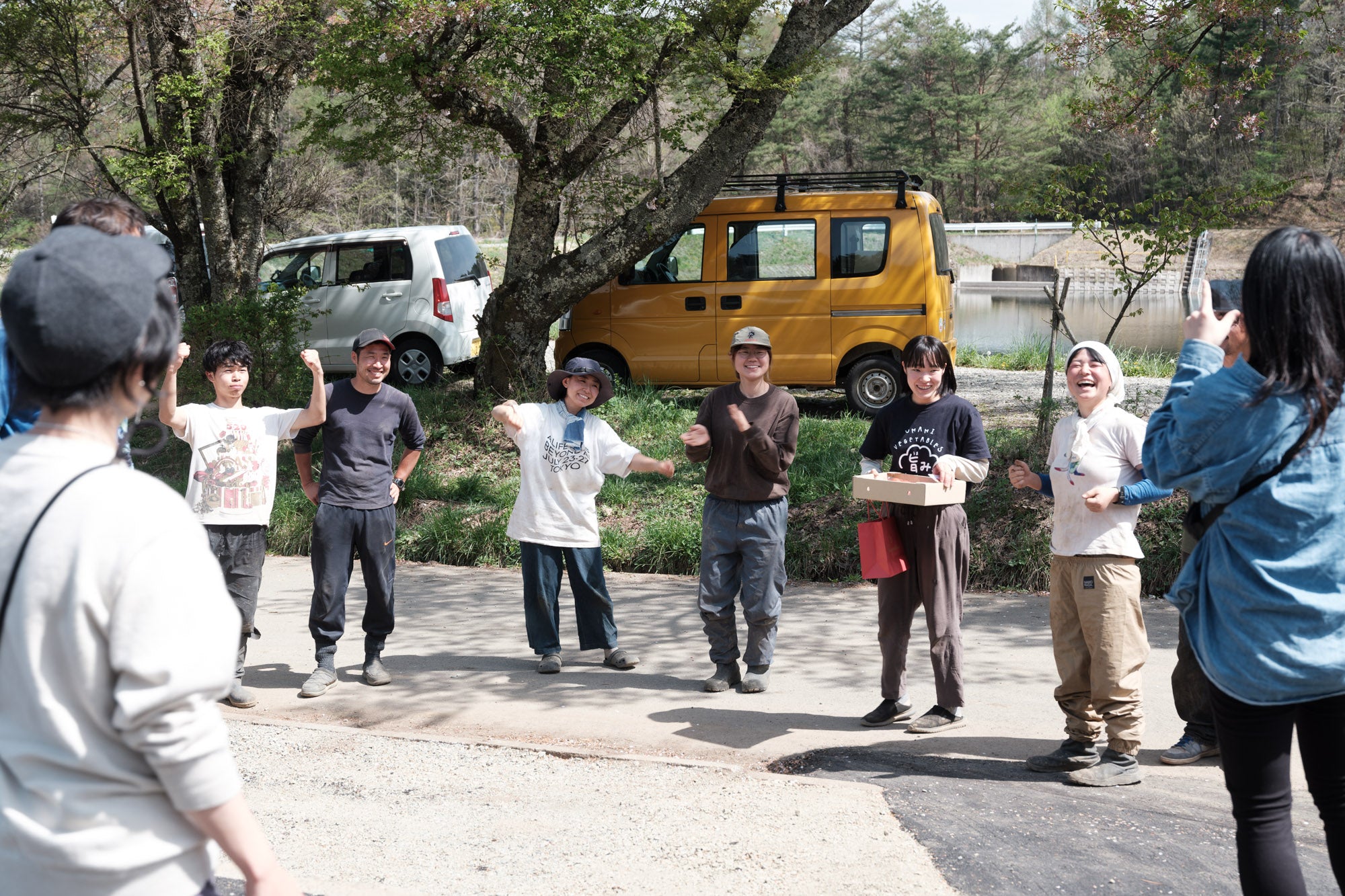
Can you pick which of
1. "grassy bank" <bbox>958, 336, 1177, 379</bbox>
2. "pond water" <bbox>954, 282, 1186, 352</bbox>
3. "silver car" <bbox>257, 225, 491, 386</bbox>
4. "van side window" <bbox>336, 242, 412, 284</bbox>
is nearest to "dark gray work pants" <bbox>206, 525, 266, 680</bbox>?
"silver car" <bbox>257, 225, 491, 386</bbox>

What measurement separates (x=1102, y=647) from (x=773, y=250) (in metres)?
8.03

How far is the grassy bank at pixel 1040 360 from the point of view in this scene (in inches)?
587

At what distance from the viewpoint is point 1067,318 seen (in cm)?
3100

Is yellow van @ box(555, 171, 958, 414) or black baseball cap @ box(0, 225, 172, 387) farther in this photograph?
yellow van @ box(555, 171, 958, 414)

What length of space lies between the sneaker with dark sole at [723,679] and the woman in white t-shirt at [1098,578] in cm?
170

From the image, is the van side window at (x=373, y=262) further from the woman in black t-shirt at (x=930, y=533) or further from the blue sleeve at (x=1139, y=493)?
the blue sleeve at (x=1139, y=493)

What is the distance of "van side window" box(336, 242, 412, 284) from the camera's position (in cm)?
1399

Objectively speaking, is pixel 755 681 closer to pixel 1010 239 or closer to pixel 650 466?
pixel 650 466

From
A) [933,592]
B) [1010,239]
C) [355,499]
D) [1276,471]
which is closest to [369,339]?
[355,499]

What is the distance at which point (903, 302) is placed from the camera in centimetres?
1170

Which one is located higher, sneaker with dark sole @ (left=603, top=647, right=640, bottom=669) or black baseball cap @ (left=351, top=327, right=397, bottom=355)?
black baseball cap @ (left=351, top=327, right=397, bottom=355)

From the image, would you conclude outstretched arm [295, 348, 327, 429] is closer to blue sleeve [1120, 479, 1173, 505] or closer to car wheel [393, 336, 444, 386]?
blue sleeve [1120, 479, 1173, 505]

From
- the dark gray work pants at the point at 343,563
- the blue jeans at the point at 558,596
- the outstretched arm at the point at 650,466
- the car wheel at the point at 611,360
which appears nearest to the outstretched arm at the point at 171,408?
the dark gray work pants at the point at 343,563

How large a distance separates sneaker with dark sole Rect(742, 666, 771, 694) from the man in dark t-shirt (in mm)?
1942
